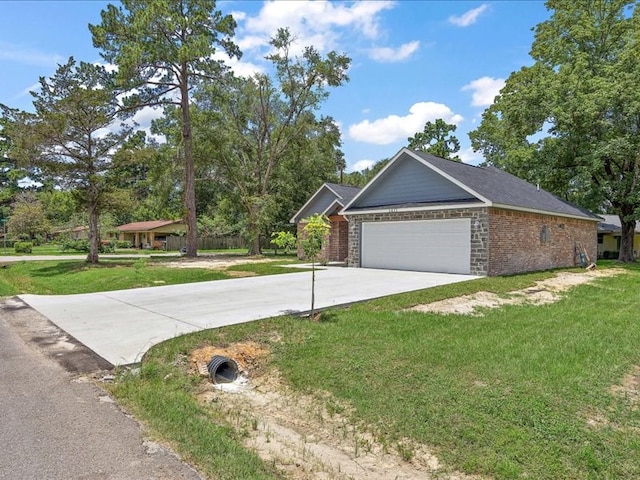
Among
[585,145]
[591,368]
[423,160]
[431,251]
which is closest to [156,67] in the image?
[423,160]

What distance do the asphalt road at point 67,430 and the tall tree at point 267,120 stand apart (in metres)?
21.8

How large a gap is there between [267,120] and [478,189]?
Answer: 753 inches

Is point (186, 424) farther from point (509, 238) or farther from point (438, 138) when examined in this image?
point (438, 138)

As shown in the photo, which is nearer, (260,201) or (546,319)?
(546,319)

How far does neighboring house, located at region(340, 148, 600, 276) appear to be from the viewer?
563 inches

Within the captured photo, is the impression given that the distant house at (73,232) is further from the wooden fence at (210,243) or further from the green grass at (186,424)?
the green grass at (186,424)

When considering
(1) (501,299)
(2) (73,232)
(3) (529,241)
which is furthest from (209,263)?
(2) (73,232)

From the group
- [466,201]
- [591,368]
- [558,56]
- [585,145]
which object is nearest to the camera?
[591,368]

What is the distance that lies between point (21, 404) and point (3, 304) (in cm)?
715

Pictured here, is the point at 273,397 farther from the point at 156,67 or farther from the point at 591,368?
the point at 156,67

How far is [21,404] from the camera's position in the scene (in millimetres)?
4086

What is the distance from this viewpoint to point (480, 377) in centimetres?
484

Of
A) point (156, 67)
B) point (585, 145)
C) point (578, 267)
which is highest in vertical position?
point (156, 67)

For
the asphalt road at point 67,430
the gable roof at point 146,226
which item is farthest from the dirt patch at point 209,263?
the gable roof at point 146,226
